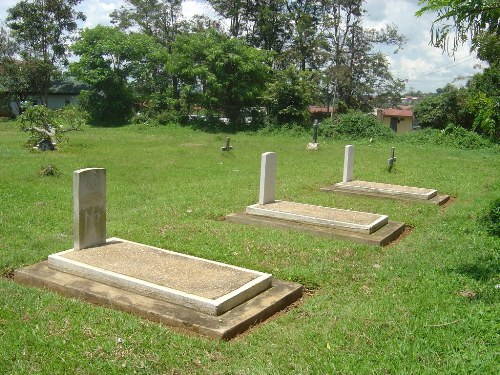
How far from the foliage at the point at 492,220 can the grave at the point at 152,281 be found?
3925mm

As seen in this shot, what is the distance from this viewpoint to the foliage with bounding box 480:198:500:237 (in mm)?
7973

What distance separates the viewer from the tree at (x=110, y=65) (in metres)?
33.9

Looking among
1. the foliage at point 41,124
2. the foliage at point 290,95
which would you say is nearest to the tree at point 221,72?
the foliage at point 290,95

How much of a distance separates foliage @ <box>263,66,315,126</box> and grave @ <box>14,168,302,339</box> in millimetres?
23055

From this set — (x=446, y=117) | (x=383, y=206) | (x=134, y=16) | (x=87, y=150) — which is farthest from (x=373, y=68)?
(x=383, y=206)

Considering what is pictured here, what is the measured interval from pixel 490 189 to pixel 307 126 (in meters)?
16.6

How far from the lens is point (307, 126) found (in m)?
29.0

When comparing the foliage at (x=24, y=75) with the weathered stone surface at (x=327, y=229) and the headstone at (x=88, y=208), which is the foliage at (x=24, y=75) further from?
the headstone at (x=88, y=208)

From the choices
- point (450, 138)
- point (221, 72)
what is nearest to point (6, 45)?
point (221, 72)

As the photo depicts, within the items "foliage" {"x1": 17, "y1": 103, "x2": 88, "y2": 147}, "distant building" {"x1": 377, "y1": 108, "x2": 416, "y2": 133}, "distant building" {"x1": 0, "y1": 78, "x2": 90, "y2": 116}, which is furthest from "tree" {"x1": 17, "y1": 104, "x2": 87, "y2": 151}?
"distant building" {"x1": 377, "y1": 108, "x2": 416, "y2": 133}

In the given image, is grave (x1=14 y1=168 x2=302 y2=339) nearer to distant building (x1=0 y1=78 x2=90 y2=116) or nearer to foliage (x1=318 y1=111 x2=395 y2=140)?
foliage (x1=318 y1=111 x2=395 y2=140)

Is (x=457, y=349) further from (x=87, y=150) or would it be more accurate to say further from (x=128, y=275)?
(x=87, y=150)

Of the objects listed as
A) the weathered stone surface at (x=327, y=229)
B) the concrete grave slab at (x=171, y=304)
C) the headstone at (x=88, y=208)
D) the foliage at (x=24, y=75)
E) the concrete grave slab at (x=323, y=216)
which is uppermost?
the foliage at (x=24, y=75)

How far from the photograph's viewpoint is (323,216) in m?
8.60
